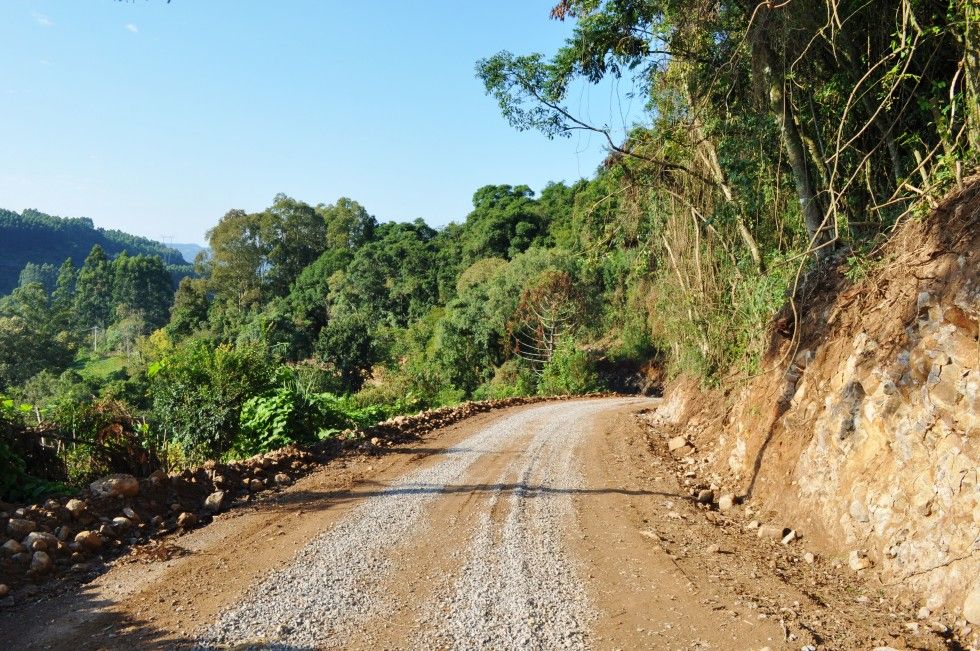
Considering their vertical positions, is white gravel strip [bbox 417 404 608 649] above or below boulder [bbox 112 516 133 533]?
below

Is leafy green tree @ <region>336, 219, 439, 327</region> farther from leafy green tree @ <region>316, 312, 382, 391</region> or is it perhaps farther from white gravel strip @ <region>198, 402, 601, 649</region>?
white gravel strip @ <region>198, 402, 601, 649</region>

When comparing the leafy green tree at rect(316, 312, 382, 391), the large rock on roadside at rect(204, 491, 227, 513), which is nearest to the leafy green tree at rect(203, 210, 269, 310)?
the leafy green tree at rect(316, 312, 382, 391)

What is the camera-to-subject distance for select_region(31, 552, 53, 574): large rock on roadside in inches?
181

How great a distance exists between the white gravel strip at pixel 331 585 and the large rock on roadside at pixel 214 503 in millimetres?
1309

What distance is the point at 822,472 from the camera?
5.66 metres

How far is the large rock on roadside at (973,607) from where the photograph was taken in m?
3.66

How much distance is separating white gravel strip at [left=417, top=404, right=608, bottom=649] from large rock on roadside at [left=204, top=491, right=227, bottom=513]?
2577mm

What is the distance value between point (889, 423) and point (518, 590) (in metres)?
3.19

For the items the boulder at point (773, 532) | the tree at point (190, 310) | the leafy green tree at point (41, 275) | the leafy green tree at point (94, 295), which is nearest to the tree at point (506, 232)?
the tree at point (190, 310)

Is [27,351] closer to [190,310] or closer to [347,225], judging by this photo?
[190,310]

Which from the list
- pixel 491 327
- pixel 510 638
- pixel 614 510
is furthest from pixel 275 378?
pixel 491 327

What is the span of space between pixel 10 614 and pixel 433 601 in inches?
103

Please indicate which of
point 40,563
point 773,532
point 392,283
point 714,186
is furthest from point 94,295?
point 773,532

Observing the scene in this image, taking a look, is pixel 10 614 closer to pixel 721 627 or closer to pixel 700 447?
pixel 721 627
